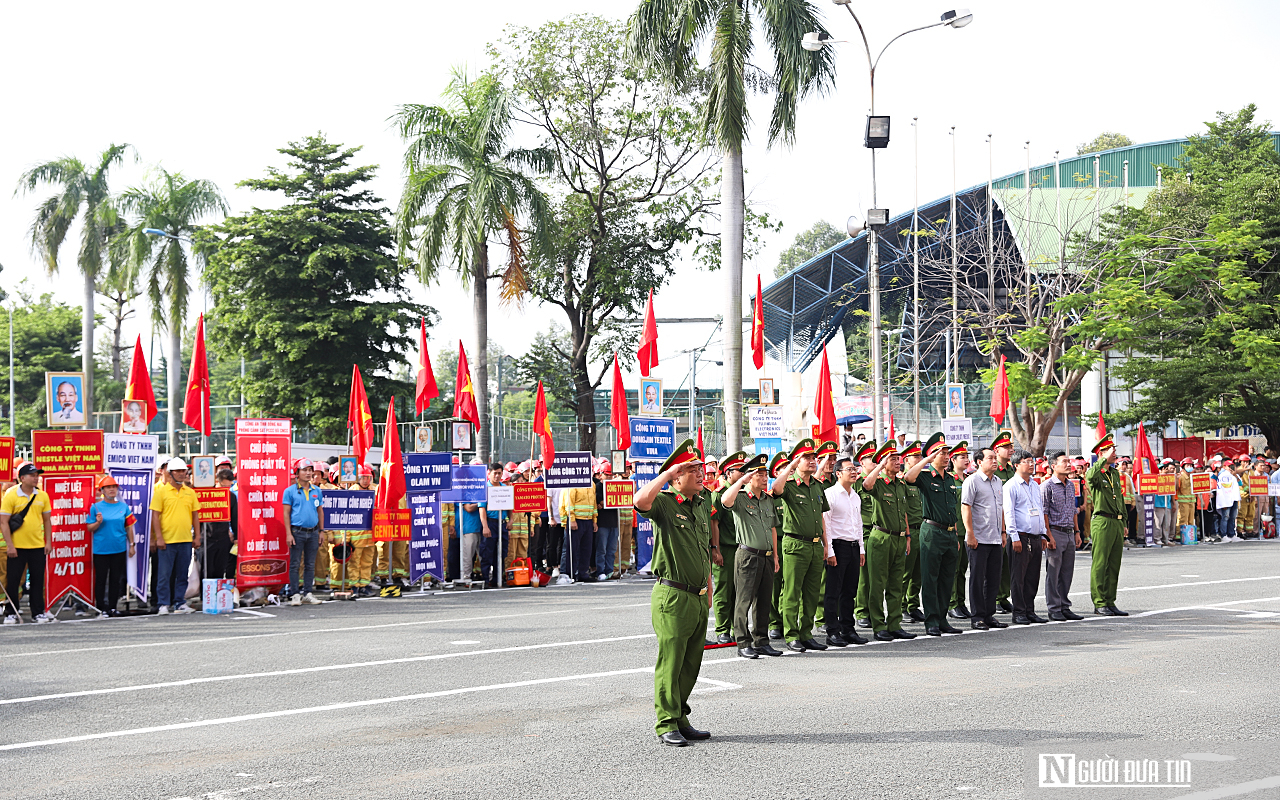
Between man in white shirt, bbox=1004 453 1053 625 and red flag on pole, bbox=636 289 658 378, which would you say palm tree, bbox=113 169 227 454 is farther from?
man in white shirt, bbox=1004 453 1053 625

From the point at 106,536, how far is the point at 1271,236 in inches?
1451

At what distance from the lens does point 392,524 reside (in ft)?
56.3

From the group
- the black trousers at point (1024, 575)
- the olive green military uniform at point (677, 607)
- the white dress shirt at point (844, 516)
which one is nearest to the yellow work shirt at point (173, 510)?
the white dress shirt at point (844, 516)

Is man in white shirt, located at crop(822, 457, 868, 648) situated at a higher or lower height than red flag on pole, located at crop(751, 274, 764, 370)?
lower

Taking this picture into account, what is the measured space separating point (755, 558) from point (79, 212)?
4141 cm

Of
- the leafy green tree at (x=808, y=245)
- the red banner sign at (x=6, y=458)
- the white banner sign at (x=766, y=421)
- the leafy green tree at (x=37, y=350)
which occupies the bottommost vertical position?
the red banner sign at (x=6, y=458)

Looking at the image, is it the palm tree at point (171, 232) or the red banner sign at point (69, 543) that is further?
the palm tree at point (171, 232)

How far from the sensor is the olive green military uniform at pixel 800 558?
36.5 ft

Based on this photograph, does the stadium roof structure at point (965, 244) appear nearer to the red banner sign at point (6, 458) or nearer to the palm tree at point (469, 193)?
the palm tree at point (469, 193)

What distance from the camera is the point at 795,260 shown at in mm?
96250

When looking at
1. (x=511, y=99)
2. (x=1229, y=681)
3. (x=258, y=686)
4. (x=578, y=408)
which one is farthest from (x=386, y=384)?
(x=1229, y=681)

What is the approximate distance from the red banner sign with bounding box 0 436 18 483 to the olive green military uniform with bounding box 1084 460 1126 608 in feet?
44.9

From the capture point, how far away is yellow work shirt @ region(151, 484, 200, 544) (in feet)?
48.3

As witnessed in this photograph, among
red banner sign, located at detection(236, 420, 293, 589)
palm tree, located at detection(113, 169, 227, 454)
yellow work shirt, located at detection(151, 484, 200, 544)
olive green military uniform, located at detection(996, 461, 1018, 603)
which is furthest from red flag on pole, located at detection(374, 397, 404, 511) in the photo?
palm tree, located at detection(113, 169, 227, 454)
